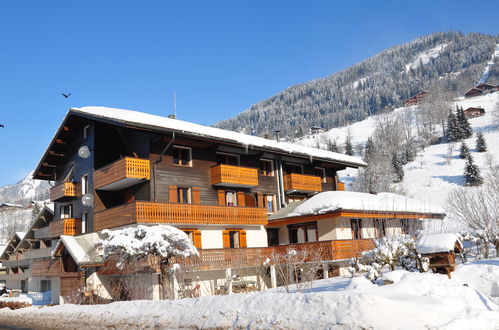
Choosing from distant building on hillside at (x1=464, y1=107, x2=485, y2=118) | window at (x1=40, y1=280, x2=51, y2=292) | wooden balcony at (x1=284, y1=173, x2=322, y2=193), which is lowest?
window at (x1=40, y1=280, x2=51, y2=292)

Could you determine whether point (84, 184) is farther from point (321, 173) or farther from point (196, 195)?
point (321, 173)

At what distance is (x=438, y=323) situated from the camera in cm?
980

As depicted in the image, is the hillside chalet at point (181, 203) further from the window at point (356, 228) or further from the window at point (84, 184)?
the window at point (356, 228)

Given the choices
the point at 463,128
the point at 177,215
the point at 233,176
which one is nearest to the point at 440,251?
the point at 177,215

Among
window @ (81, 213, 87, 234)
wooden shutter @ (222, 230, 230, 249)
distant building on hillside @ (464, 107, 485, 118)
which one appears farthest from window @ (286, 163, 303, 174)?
distant building on hillside @ (464, 107, 485, 118)

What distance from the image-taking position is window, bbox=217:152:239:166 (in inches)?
1139

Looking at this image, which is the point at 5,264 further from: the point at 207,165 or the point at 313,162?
the point at 313,162

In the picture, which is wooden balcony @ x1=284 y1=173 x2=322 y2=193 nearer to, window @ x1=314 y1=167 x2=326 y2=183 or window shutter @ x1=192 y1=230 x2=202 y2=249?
window @ x1=314 y1=167 x2=326 y2=183

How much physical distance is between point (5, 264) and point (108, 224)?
28.0 metres

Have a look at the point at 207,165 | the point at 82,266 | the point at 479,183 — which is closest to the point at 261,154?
the point at 207,165

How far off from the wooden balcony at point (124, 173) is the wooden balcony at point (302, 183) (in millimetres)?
10822

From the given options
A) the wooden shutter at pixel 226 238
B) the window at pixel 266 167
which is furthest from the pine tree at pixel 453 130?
the wooden shutter at pixel 226 238

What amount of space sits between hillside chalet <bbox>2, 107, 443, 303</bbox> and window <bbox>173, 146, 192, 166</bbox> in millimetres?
61

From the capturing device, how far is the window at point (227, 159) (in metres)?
28.9
